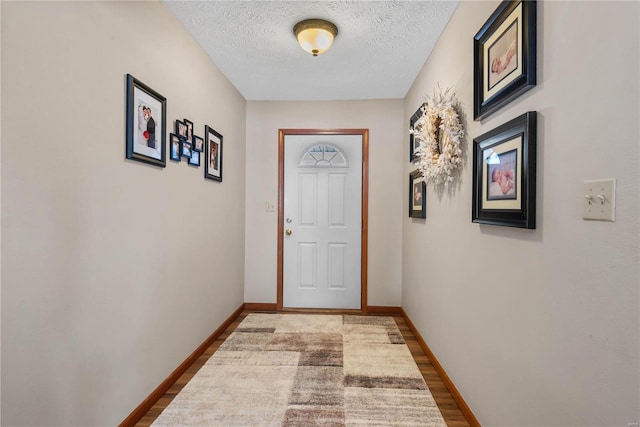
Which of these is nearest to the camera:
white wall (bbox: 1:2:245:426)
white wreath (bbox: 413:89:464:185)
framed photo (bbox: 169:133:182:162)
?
white wall (bbox: 1:2:245:426)

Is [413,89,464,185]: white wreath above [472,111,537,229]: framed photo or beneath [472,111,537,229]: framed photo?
above

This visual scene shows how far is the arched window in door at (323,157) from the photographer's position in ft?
11.8

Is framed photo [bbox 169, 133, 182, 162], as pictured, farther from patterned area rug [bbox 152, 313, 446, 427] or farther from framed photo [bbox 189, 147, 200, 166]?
patterned area rug [bbox 152, 313, 446, 427]

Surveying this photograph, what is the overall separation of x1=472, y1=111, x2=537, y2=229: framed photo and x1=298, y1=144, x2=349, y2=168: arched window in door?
2.03 m

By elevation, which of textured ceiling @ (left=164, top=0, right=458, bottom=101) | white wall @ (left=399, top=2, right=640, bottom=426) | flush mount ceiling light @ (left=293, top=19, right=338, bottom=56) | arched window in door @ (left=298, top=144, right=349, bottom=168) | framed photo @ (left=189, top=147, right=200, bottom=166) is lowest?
white wall @ (left=399, top=2, right=640, bottom=426)

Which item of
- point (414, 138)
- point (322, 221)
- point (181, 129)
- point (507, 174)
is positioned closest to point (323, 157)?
point (322, 221)

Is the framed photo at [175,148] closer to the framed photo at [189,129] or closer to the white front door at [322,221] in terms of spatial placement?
the framed photo at [189,129]

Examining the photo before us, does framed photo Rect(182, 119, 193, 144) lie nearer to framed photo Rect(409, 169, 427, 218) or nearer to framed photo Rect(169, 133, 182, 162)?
framed photo Rect(169, 133, 182, 162)

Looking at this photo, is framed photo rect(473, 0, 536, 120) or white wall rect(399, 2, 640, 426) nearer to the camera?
white wall rect(399, 2, 640, 426)

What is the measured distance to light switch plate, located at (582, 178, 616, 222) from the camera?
82 centimetres

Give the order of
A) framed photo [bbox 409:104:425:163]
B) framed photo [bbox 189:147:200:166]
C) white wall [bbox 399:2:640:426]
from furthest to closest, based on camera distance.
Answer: framed photo [bbox 409:104:425:163] < framed photo [bbox 189:147:200:166] < white wall [bbox 399:2:640:426]

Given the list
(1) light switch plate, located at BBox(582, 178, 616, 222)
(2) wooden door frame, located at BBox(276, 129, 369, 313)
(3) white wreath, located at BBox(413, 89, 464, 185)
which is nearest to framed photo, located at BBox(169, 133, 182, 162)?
(2) wooden door frame, located at BBox(276, 129, 369, 313)

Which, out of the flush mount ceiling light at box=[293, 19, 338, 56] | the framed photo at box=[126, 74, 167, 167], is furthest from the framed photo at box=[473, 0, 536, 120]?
the framed photo at box=[126, 74, 167, 167]

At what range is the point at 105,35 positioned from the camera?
4.72ft
